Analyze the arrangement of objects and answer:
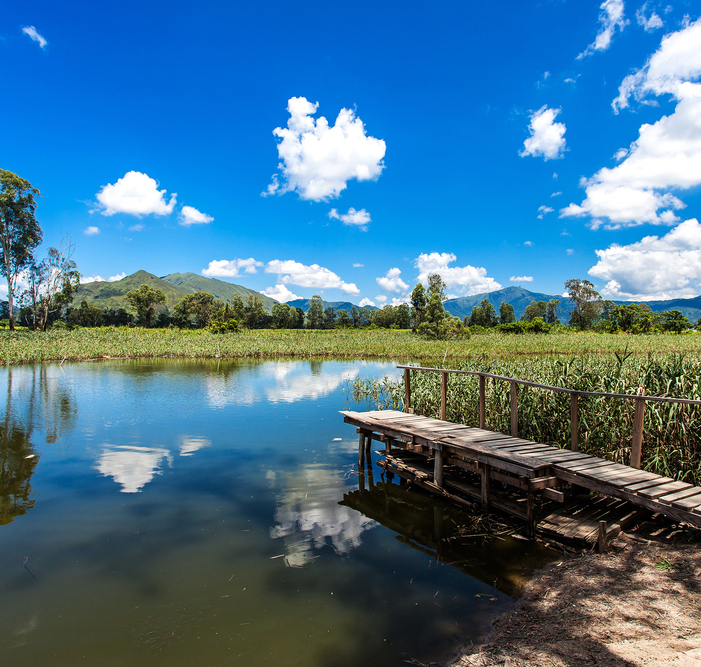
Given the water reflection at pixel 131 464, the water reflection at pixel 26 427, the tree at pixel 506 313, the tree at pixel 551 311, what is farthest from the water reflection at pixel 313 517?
the tree at pixel 506 313

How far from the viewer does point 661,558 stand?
5184mm

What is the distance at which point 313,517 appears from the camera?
7.31 meters

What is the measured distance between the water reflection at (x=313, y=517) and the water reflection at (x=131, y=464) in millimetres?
2762

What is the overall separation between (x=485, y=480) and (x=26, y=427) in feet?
46.3

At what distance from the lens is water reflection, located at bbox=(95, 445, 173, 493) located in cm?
888

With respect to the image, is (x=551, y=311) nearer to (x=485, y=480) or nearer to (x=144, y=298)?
(x=144, y=298)

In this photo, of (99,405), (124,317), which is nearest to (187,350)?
(99,405)

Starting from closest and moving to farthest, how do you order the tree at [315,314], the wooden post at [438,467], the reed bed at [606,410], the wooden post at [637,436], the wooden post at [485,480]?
1. the wooden post at [637,436]
2. the wooden post at [485,480]
3. the reed bed at [606,410]
4. the wooden post at [438,467]
5. the tree at [315,314]

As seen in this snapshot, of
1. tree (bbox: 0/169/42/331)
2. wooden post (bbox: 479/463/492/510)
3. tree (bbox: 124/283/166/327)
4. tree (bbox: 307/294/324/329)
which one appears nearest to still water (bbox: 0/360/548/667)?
wooden post (bbox: 479/463/492/510)

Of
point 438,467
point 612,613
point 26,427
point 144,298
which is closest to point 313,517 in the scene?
point 438,467

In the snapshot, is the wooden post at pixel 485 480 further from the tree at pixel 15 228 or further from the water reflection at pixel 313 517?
the tree at pixel 15 228

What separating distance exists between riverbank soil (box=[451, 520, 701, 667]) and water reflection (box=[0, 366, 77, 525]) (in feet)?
26.6

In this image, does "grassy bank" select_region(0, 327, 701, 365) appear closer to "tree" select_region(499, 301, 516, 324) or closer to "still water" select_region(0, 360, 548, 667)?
"still water" select_region(0, 360, 548, 667)

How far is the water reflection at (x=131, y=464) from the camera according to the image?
29.1 feet
